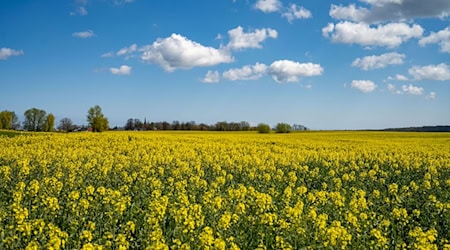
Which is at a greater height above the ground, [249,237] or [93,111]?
[93,111]

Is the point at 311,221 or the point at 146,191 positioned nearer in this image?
the point at 311,221

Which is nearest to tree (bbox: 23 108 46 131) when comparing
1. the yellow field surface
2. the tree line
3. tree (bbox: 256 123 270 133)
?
the tree line

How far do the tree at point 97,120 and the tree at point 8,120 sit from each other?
19294 mm

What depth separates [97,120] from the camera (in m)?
76.6

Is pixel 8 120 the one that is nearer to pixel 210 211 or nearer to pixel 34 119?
pixel 34 119

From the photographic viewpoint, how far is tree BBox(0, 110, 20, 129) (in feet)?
290

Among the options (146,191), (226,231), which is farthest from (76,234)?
(146,191)

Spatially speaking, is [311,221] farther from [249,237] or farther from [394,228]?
[394,228]

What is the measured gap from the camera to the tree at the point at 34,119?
309 ft

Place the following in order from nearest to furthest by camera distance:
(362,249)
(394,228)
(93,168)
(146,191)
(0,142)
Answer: (362,249)
(394,228)
(146,191)
(93,168)
(0,142)

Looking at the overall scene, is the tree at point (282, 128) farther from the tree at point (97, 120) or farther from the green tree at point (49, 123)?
the green tree at point (49, 123)

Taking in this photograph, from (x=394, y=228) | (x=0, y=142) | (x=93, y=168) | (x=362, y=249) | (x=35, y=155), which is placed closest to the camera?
(x=362, y=249)

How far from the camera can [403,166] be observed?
1906 cm

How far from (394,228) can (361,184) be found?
5.57 metres
